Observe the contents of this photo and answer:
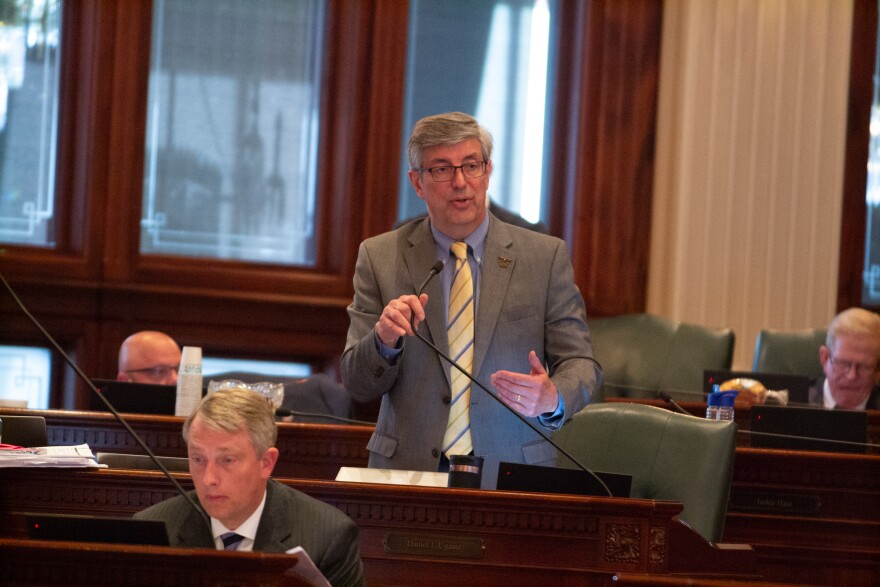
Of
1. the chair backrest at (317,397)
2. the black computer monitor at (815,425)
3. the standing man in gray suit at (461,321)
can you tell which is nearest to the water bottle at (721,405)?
the black computer monitor at (815,425)

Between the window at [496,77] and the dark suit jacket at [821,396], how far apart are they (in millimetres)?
1838

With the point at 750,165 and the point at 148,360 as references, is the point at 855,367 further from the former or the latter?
the point at 148,360

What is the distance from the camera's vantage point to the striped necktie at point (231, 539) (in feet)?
7.06

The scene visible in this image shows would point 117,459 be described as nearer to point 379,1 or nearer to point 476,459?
point 476,459

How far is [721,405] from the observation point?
3.46 metres

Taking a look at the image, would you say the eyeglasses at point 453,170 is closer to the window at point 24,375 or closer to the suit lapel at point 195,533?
the suit lapel at point 195,533

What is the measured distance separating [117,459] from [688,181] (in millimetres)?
3927

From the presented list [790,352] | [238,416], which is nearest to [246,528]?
[238,416]

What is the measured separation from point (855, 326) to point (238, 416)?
10.3 feet

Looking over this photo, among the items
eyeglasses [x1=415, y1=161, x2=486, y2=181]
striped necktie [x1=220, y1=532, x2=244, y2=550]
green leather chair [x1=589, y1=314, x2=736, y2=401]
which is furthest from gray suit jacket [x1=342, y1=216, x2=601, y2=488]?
green leather chair [x1=589, y1=314, x2=736, y2=401]

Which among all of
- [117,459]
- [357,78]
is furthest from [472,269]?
[357,78]

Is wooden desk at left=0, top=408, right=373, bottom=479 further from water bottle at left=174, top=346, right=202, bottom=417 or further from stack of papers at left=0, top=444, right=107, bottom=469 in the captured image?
stack of papers at left=0, top=444, right=107, bottom=469

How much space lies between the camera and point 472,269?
2.81 m

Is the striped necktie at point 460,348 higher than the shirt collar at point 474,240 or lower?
lower
